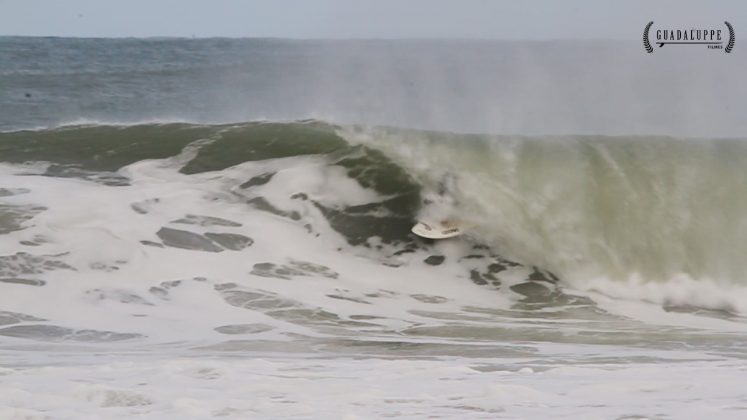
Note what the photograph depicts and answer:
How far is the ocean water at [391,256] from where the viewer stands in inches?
275

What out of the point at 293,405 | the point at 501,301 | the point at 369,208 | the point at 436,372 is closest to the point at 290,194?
the point at 369,208

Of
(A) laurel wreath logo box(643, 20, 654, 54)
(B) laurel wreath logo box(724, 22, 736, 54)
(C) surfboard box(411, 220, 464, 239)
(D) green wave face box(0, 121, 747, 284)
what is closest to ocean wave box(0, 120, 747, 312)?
(D) green wave face box(0, 121, 747, 284)

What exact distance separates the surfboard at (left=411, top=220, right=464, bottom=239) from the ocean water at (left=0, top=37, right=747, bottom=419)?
0.12 meters

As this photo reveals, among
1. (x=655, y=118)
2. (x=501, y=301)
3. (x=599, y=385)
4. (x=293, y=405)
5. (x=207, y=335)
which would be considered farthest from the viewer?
(x=655, y=118)

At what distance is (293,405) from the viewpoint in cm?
645

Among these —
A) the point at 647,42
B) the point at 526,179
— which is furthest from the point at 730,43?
the point at 526,179

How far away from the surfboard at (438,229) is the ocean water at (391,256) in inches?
4.7

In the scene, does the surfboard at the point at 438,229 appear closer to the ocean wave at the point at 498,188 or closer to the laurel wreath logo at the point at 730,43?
the ocean wave at the point at 498,188

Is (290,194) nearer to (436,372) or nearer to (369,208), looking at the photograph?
(369,208)

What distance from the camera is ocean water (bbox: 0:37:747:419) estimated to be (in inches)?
275

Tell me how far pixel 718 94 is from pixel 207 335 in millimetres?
14047

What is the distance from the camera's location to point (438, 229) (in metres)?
13.1

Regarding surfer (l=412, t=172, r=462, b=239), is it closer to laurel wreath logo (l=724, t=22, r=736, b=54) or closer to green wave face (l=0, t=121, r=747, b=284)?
green wave face (l=0, t=121, r=747, b=284)

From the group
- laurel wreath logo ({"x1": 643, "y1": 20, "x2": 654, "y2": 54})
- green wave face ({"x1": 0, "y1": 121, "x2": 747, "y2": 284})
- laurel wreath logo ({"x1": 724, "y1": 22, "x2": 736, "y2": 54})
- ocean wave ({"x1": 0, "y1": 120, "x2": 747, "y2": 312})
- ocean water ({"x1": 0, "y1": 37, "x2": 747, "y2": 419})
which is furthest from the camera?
laurel wreath logo ({"x1": 643, "y1": 20, "x2": 654, "y2": 54})
